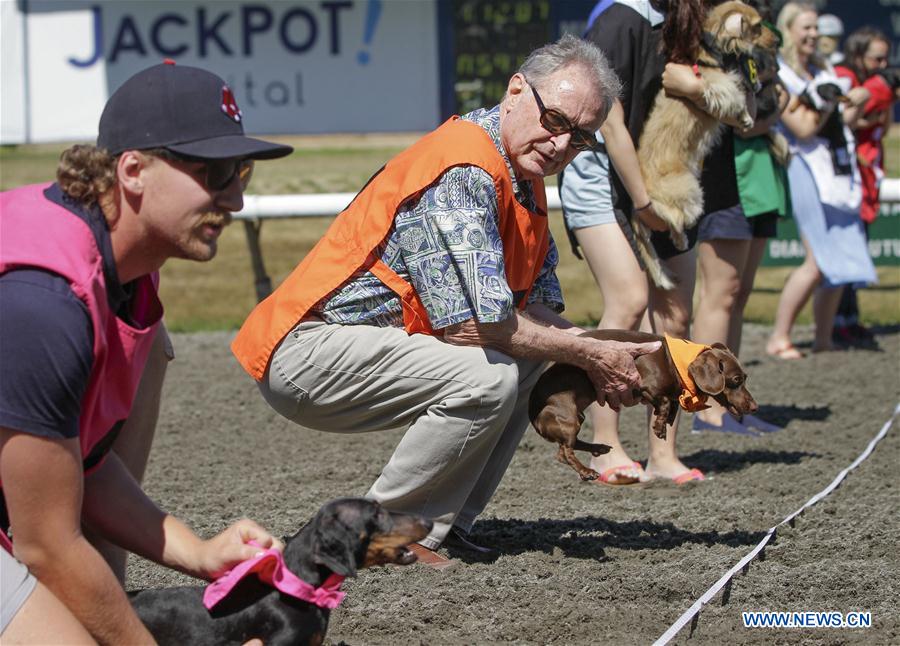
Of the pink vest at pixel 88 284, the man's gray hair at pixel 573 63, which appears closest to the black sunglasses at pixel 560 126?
the man's gray hair at pixel 573 63

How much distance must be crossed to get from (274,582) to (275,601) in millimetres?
97

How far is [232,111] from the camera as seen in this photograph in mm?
2977

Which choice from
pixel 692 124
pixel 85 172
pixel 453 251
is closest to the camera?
pixel 85 172

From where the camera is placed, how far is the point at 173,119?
2854 millimetres

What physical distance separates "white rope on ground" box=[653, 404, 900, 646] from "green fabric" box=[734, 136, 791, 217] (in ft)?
4.51

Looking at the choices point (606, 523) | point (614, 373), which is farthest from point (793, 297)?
point (614, 373)

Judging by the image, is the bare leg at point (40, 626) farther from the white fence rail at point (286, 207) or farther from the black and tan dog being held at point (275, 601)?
the white fence rail at point (286, 207)

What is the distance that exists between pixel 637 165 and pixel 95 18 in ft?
67.9

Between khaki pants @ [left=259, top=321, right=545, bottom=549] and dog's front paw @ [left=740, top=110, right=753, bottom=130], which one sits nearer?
khaki pants @ [left=259, top=321, right=545, bottom=549]

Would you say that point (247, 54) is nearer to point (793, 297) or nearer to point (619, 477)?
point (793, 297)

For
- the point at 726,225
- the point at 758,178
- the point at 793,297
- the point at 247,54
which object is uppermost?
the point at 758,178

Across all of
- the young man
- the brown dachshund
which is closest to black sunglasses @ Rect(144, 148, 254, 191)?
the young man

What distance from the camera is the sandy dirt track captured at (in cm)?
414

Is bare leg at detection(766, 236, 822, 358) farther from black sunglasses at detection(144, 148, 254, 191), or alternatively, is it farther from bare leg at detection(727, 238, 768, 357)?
black sunglasses at detection(144, 148, 254, 191)
